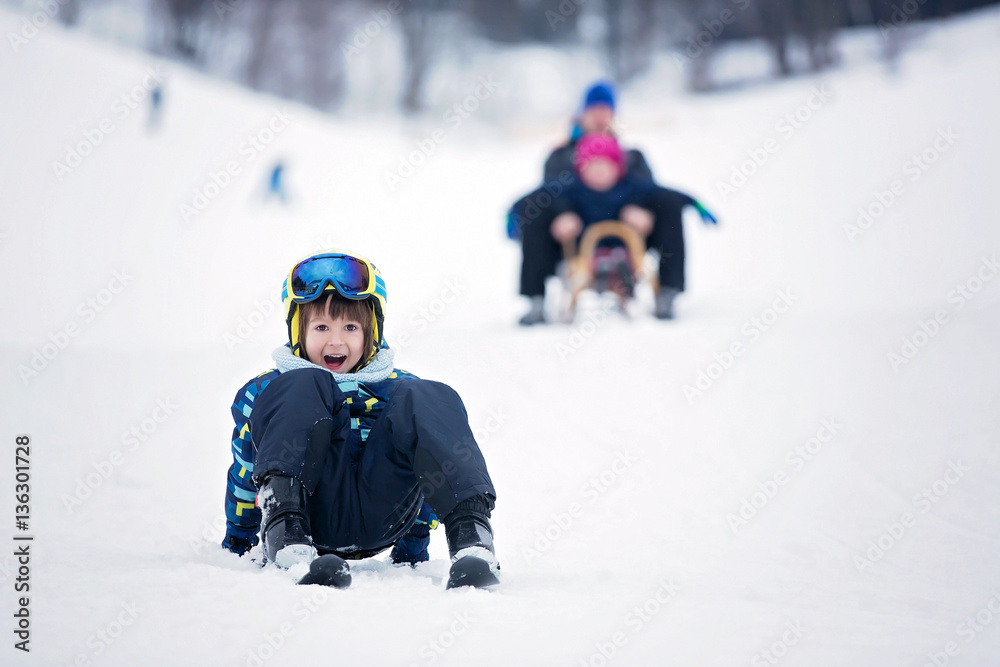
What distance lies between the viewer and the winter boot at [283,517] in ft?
5.60

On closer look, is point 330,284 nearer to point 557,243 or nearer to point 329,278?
point 329,278

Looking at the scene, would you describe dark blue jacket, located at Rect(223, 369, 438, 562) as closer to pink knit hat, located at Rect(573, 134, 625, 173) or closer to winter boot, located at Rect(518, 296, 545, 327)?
winter boot, located at Rect(518, 296, 545, 327)

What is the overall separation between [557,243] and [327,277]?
9.82ft

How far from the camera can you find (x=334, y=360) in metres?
2.11

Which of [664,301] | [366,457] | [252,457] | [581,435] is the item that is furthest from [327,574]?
[664,301]

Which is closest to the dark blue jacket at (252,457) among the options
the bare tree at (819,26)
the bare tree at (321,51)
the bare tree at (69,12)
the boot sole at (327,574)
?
the boot sole at (327,574)

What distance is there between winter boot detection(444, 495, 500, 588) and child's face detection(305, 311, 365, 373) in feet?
1.65

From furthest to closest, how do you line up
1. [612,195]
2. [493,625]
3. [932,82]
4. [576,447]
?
[932,82] → [612,195] → [576,447] → [493,625]

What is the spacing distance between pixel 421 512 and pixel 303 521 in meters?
0.35

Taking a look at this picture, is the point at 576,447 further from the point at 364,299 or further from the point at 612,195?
the point at 612,195

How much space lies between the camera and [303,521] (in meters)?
1.76

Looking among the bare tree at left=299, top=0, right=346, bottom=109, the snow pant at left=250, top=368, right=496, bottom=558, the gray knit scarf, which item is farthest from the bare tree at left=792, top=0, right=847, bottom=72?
the snow pant at left=250, top=368, right=496, bottom=558

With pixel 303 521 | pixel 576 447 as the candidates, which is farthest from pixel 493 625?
pixel 576 447

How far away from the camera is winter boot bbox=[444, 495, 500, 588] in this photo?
63.8 inches
